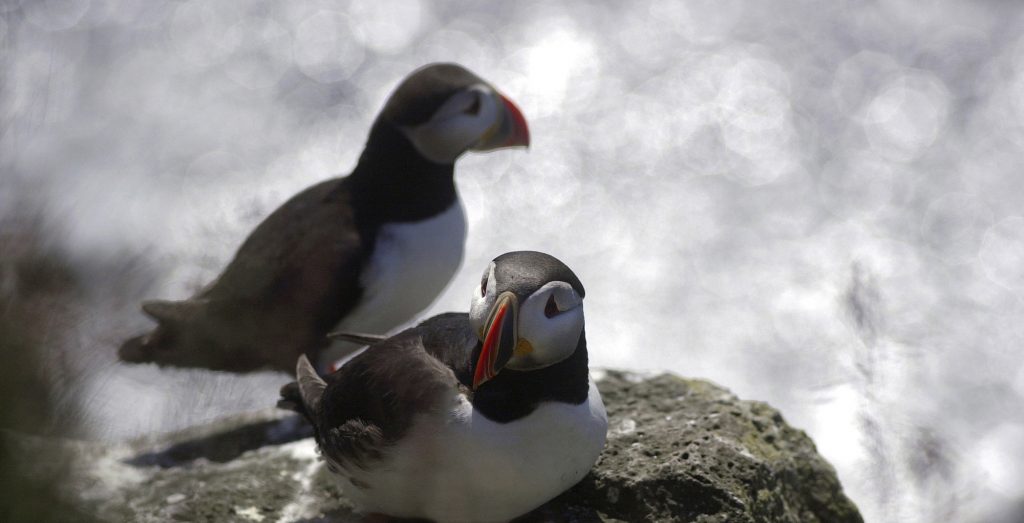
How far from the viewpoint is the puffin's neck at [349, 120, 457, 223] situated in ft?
19.6

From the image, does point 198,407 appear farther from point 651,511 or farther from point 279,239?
point 651,511

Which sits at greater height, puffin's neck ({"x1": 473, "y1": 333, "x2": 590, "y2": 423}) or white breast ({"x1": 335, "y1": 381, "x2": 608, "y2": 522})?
puffin's neck ({"x1": 473, "y1": 333, "x2": 590, "y2": 423})

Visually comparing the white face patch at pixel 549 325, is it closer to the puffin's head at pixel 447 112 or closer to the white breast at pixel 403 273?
the white breast at pixel 403 273

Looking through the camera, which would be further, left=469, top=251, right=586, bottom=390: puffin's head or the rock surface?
the rock surface

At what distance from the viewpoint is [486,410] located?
3.90 meters

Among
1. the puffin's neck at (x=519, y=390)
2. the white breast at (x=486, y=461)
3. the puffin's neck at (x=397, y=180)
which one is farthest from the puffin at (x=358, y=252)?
the puffin's neck at (x=519, y=390)

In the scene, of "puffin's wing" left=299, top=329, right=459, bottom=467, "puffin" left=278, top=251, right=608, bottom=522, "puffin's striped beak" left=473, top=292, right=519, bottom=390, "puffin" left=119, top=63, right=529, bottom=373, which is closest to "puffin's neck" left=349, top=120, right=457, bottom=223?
"puffin" left=119, top=63, right=529, bottom=373

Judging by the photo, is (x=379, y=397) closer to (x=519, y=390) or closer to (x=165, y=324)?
(x=519, y=390)

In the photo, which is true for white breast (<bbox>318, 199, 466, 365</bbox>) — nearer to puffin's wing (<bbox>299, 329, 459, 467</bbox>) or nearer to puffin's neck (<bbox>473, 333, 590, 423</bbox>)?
puffin's wing (<bbox>299, 329, 459, 467</bbox>)

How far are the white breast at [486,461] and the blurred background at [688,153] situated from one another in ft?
12.4

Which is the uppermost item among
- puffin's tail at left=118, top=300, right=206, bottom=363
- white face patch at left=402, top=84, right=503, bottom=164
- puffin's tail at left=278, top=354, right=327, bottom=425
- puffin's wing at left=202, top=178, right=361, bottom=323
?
white face patch at left=402, top=84, right=503, bottom=164

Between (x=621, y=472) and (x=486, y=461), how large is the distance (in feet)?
2.67

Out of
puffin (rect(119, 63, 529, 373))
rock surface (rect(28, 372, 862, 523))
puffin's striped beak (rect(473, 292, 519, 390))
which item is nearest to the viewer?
puffin's striped beak (rect(473, 292, 519, 390))

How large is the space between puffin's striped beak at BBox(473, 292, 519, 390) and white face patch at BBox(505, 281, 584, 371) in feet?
0.15
